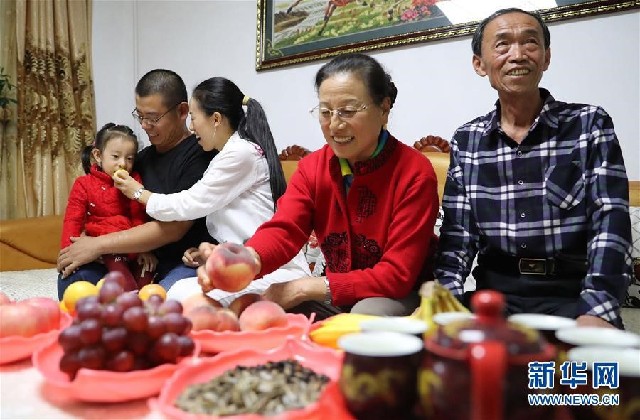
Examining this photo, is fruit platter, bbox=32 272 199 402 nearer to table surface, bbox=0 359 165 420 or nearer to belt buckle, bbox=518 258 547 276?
table surface, bbox=0 359 165 420

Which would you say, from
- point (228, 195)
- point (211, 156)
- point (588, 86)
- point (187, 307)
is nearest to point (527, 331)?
point (187, 307)

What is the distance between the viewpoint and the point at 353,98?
1246 millimetres

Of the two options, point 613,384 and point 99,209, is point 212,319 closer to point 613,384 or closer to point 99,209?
point 613,384

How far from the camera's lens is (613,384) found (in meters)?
0.54

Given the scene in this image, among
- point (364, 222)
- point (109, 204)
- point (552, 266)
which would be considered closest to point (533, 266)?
point (552, 266)

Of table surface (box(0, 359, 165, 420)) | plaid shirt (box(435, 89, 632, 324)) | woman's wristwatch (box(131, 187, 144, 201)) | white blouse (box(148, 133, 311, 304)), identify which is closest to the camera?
table surface (box(0, 359, 165, 420))

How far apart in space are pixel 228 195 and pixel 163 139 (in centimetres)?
45

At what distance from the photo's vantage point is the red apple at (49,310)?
909mm

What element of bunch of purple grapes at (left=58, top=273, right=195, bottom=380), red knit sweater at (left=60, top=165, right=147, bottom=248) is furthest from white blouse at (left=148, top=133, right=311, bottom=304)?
bunch of purple grapes at (left=58, top=273, right=195, bottom=380)

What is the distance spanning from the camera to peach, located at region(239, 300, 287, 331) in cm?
92

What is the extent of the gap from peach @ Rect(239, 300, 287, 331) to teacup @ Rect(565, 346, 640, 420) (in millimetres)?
495

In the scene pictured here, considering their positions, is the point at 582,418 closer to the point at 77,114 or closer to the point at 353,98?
the point at 353,98

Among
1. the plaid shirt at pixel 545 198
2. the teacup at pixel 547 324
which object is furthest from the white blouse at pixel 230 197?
the teacup at pixel 547 324

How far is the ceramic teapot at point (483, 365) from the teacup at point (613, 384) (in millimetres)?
61
